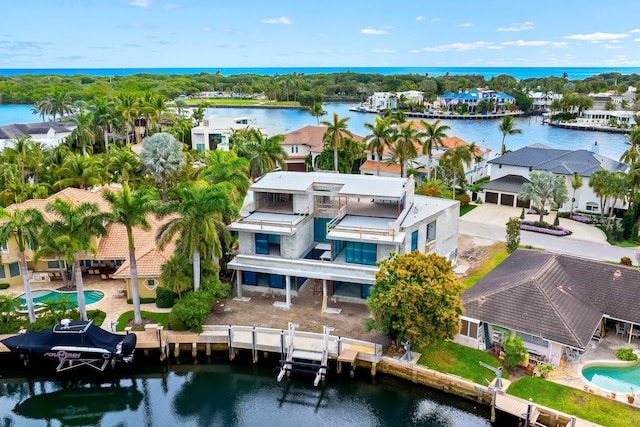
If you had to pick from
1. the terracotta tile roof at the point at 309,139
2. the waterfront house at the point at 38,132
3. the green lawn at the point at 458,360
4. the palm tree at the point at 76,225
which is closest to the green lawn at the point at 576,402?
the green lawn at the point at 458,360

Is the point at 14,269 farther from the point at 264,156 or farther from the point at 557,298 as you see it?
the point at 557,298

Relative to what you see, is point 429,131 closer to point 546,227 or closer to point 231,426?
point 546,227

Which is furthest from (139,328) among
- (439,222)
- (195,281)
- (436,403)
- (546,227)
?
(546,227)

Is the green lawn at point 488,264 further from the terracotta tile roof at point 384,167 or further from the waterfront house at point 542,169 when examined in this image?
the terracotta tile roof at point 384,167

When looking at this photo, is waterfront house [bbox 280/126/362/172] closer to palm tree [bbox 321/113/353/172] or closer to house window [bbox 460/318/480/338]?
palm tree [bbox 321/113/353/172]

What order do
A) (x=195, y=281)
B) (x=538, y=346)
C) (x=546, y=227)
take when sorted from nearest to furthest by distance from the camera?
(x=538, y=346), (x=195, y=281), (x=546, y=227)

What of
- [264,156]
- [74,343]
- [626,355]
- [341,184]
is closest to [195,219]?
[74,343]
